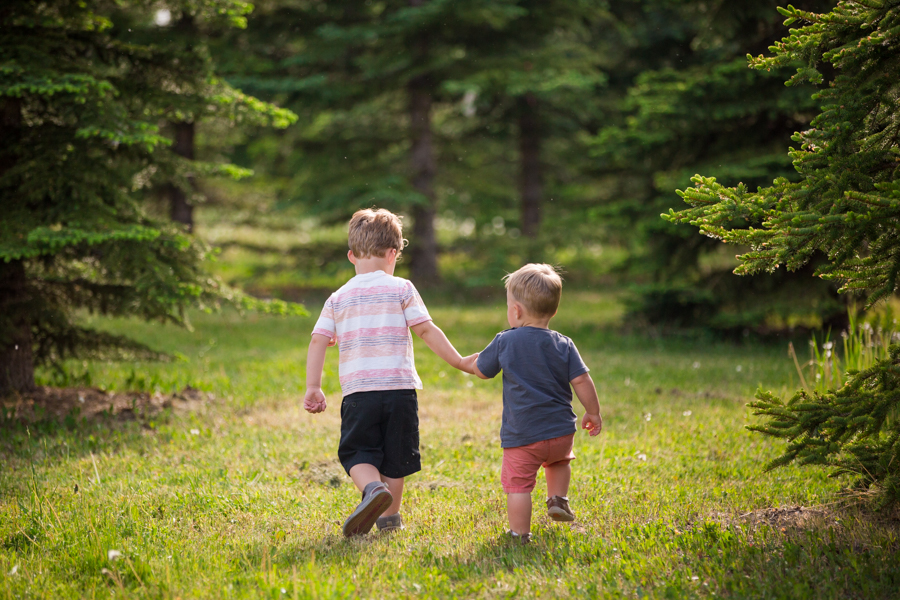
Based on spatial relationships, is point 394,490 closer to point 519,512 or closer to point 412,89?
point 519,512

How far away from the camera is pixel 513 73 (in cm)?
1444

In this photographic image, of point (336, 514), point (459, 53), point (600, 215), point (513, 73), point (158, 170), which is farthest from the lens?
point (459, 53)

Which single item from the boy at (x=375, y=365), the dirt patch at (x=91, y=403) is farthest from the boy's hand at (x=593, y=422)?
the dirt patch at (x=91, y=403)

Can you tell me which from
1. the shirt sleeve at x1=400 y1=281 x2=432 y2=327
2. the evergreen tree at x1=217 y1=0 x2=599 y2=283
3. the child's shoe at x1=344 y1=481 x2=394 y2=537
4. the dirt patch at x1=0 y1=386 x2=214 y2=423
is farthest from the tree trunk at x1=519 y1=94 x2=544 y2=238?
the child's shoe at x1=344 y1=481 x2=394 y2=537

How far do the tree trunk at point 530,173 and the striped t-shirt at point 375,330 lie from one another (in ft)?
A: 49.1

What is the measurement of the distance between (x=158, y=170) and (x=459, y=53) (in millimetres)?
10377

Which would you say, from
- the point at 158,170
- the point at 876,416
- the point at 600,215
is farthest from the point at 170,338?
the point at 876,416

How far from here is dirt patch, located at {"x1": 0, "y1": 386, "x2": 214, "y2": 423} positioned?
22.0 feet

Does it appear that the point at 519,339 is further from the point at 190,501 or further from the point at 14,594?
the point at 14,594

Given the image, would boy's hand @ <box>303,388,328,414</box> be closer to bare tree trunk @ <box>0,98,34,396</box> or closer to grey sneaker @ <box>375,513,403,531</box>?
grey sneaker @ <box>375,513,403,531</box>

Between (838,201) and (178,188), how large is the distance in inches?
541

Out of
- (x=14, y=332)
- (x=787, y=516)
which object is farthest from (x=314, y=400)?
(x=14, y=332)

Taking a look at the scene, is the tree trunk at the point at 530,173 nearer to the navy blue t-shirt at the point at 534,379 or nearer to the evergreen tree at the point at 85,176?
the evergreen tree at the point at 85,176

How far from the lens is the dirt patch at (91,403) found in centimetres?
669
